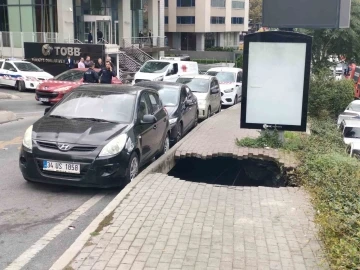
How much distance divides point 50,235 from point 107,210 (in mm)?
769

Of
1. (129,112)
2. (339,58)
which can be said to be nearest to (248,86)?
(129,112)

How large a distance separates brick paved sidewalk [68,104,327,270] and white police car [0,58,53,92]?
18214 millimetres

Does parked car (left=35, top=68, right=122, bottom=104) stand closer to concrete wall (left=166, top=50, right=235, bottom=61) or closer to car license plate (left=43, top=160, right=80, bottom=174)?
car license plate (left=43, top=160, right=80, bottom=174)

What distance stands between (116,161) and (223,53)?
59.4 metres

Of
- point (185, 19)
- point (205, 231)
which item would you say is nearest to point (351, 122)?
point (205, 231)

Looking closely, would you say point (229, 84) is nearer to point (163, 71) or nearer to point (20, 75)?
point (163, 71)

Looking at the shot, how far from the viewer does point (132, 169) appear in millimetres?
8250

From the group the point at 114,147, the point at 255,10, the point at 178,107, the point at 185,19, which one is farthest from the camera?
the point at 255,10

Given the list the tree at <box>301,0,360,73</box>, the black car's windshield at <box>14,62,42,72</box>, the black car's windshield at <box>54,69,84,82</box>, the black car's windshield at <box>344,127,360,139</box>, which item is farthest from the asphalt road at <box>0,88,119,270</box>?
the tree at <box>301,0,360,73</box>

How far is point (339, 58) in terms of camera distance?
25297 mm

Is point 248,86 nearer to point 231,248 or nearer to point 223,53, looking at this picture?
point 231,248

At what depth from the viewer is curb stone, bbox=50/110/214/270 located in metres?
5.03

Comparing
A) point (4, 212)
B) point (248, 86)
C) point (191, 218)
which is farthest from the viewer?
point (248, 86)

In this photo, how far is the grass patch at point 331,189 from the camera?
4664 mm
